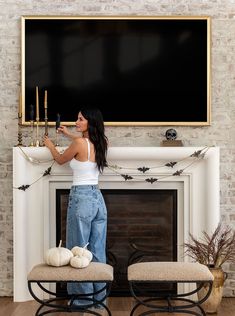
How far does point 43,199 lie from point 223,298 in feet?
5.87

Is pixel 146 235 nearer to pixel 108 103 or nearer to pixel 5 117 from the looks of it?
pixel 108 103

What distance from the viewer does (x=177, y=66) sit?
555cm

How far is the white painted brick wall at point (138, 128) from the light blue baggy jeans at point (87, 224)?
0.70 m

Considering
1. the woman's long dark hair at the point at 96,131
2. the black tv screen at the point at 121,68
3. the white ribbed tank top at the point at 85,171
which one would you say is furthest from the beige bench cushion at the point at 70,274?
the black tv screen at the point at 121,68

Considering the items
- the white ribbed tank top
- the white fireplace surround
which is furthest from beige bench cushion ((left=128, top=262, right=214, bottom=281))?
the white fireplace surround

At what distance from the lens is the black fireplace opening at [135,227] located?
556 centimetres

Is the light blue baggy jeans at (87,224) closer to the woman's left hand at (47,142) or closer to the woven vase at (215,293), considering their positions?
the woman's left hand at (47,142)

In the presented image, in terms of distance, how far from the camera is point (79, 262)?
4281mm

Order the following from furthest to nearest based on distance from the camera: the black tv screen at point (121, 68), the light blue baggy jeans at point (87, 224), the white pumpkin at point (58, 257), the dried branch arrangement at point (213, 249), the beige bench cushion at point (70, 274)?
the black tv screen at point (121, 68) → the dried branch arrangement at point (213, 249) → the light blue baggy jeans at point (87, 224) → the white pumpkin at point (58, 257) → the beige bench cushion at point (70, 274)

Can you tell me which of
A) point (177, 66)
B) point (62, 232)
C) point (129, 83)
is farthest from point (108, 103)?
point (62, 232)

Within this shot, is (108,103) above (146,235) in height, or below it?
above

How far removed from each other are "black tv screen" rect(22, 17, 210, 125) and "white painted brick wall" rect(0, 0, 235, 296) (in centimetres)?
8

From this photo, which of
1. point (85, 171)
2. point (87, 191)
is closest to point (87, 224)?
point (87, 191)

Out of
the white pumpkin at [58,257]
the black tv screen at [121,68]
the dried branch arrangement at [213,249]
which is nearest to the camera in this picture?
the white pumpkin at [58,257]
